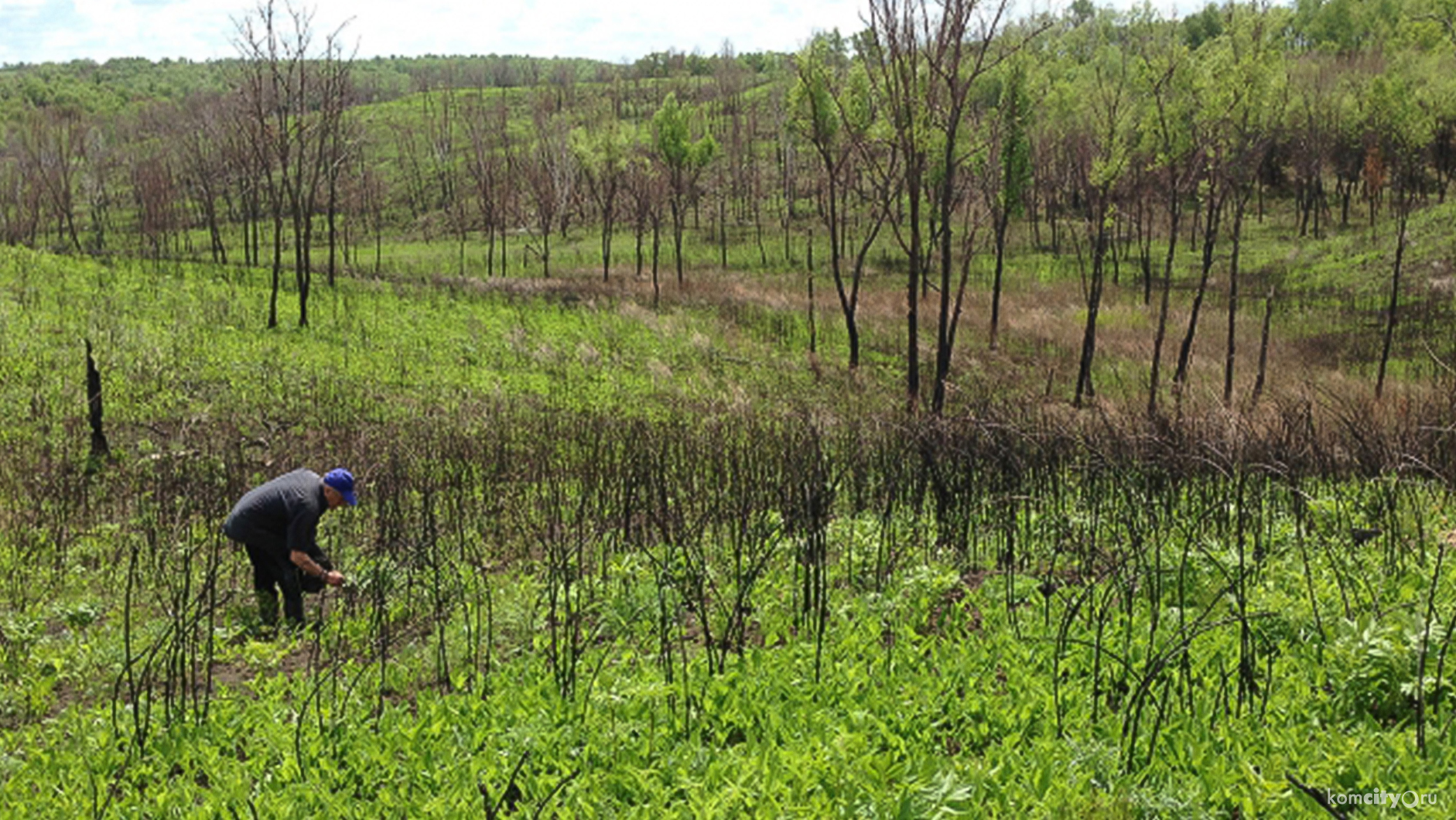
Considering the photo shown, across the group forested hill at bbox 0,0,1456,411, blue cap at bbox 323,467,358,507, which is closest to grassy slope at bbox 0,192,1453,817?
blue cap at bbox 323,467,358,507

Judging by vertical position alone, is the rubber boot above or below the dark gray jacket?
below

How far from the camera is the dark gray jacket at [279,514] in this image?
737 centimetres

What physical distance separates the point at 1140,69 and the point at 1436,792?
24.1 meters

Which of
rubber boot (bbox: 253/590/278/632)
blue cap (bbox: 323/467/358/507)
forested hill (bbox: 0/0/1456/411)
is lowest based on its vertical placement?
rubber boot (bbox: 253/590/278/632)

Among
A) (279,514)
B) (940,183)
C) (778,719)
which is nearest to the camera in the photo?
(778,719)

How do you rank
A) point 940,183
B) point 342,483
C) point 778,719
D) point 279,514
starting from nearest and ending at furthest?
point 778,719
point 342,483
point 279,514
point 940,183

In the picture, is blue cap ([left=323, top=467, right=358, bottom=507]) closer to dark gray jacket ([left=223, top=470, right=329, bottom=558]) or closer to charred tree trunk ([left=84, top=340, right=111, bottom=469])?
dark gray jacket ([left=223, top=470, right=329, bottom=558])

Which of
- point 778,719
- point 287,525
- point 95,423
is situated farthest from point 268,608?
point 95,423

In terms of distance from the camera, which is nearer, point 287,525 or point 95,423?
point 287,525

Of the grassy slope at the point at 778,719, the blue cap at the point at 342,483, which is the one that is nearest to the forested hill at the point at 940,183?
the grassy slope at the point at 778,719

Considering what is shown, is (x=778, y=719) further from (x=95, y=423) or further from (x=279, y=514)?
(x=95, y=423)

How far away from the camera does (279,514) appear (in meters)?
7.52

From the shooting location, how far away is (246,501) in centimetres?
749

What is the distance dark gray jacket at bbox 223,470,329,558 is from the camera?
24.2 ft
